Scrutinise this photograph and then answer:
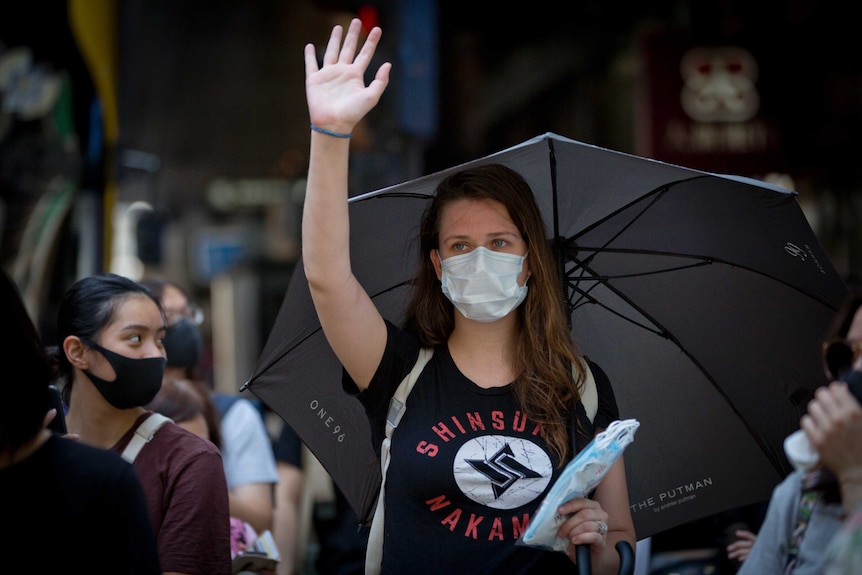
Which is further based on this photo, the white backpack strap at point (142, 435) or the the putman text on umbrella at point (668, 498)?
the the putman text on umbrella at point (668, 498)

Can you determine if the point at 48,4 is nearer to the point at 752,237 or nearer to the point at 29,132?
the point at 29,132

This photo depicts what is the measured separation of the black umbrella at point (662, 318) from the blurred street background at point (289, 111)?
3910mm

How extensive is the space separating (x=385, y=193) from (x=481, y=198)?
0.31 m

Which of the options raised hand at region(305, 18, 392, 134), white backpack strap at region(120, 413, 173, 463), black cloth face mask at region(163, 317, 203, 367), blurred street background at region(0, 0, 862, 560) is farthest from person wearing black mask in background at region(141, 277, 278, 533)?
blurred street background at region(0, 0, 862, 560)

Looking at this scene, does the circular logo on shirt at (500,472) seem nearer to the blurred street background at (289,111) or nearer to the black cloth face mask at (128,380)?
the black cloth face mask at (128,380)

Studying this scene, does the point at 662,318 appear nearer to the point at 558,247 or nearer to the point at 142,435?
the point at 558,247

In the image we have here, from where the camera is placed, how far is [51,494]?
7.70 feet

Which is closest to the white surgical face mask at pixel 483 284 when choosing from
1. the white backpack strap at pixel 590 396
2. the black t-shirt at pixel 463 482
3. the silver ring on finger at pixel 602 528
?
the black t-shirt at pixel 463 482

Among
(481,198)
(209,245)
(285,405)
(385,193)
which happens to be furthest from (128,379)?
(209,245)

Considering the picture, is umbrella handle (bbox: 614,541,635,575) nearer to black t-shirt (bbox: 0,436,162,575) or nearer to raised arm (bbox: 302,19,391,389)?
raised arm (bbox: 302,19,391,389)

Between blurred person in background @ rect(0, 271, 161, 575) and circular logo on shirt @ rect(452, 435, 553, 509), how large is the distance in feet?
2.84

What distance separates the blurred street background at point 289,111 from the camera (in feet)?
27.6

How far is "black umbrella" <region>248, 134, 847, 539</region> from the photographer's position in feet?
11.2

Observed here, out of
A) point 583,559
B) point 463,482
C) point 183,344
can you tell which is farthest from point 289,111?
point 583,559
